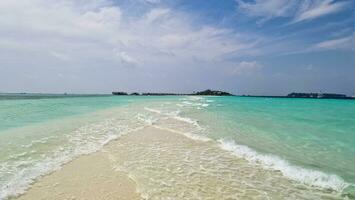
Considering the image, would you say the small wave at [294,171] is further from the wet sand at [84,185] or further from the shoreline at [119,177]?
the wet sand at [84,185]

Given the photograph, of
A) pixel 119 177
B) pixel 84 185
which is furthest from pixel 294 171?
pixel 84 185

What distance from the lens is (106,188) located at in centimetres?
672

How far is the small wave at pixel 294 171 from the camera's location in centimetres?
727

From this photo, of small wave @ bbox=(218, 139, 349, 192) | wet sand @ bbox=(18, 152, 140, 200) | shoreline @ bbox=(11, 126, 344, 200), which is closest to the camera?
wet sand @ bbox=(18, 152, 140, 200)

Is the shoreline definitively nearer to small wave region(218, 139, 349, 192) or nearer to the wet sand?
the wet sand

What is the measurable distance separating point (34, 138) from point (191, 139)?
673cm

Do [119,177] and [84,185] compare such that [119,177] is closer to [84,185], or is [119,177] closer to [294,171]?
[84,185]

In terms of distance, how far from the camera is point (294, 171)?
823cm

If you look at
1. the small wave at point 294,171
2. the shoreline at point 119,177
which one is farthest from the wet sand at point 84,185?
the small wave at point 294,171

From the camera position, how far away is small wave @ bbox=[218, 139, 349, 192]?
23.9 ft

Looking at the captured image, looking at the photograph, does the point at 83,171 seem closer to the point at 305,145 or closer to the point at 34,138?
the point at 34,138

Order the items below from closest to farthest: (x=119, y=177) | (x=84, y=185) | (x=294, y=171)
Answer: (x=84, y=185)
(x=119, y=177)
(x=294, y=171)

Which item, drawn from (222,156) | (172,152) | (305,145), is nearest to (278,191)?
(222,156)

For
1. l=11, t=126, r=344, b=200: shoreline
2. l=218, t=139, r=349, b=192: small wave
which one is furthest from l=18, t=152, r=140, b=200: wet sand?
l=218, t=139, r=349, b=192: small wave
